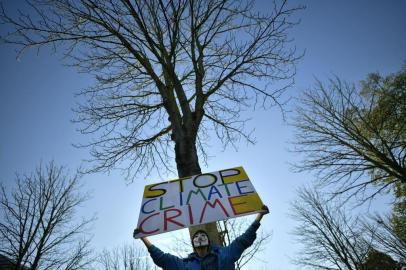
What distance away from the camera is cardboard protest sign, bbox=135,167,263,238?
232cm

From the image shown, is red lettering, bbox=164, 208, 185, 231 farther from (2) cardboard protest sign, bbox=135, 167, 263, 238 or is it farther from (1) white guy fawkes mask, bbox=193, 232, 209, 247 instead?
(1) white guy fawkes mask, bbox=193, 232, 209, 247

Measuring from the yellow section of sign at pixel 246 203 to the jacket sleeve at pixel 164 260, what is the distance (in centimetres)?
73

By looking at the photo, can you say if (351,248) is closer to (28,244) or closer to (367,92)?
(367,92)

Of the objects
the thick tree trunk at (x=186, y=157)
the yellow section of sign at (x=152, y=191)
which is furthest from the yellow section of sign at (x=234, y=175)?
the yellow section of sign at (x=152, y=191)

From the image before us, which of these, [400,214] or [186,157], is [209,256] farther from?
[400,214]

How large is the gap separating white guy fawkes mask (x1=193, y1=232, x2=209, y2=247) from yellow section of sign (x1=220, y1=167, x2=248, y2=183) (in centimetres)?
70

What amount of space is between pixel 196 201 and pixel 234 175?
0.60m

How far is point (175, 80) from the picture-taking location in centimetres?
440

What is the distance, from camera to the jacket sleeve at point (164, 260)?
211cm

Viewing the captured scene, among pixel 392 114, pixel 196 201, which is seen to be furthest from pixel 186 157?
pixel 392 114

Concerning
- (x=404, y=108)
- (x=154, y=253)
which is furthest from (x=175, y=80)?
(x=404, y=108)

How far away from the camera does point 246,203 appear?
2383mm

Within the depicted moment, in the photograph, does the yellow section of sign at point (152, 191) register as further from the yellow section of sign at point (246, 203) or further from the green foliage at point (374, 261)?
the green foliage at point (374, 261)

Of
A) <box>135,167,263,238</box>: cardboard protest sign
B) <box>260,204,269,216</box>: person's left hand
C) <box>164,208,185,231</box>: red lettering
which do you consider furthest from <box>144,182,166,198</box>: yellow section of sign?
<box>260,204,269,216</box>: person's left hand
